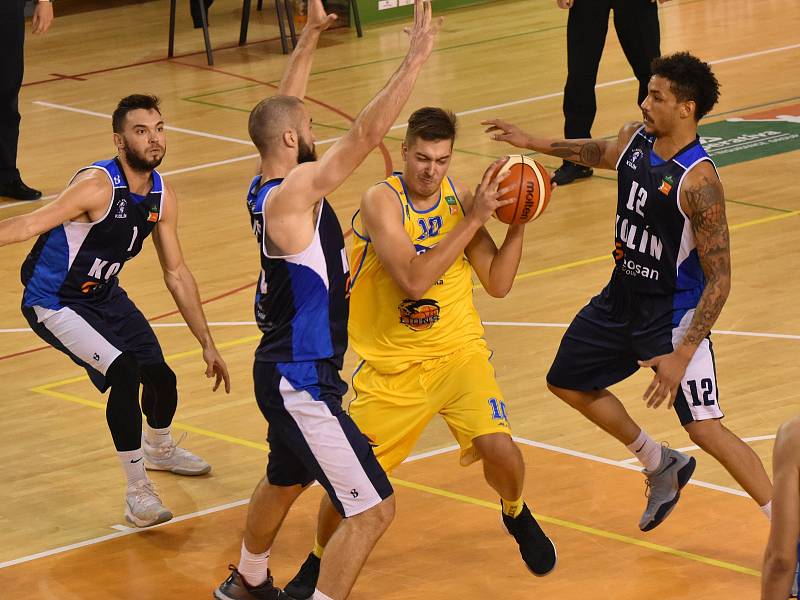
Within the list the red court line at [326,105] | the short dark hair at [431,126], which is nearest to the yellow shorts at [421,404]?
the short dark hair at [431,126]

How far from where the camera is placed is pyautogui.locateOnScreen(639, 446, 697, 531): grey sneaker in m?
6.31

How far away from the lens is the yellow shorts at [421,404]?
6.04 metres

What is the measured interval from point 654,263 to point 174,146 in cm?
928

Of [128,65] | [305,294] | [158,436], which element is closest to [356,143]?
[305,294]

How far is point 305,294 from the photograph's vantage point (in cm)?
552

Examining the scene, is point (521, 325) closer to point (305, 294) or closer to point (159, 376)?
point (159, 376)

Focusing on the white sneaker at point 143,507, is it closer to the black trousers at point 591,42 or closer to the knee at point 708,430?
the knee at point 708,430

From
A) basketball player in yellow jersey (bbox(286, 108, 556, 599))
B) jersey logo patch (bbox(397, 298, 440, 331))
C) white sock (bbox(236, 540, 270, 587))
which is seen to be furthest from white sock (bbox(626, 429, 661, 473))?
white sock (bbox(236, 540, 270, 587))

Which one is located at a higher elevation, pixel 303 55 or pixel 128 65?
pixel 303 55

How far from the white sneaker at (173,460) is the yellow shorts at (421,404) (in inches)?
60.6

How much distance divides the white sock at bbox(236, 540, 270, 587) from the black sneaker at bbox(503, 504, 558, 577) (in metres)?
0.98

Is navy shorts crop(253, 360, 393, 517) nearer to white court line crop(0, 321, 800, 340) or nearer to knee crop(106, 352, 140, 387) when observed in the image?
knee crop(106, 352, 140, 387)

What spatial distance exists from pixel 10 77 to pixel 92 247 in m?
6.59

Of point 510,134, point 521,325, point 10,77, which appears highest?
point 510,134
